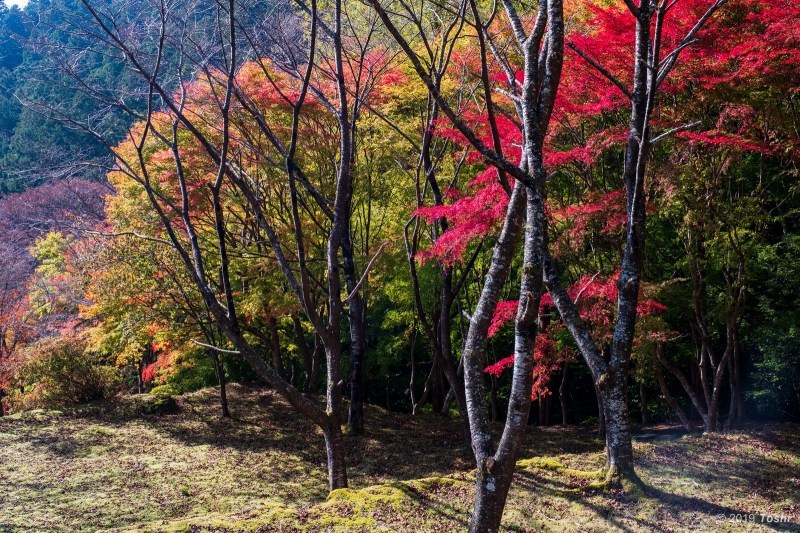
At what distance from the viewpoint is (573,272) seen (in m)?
11.8

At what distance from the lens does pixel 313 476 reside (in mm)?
9594

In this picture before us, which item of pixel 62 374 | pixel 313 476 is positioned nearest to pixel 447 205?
pixel 313 476

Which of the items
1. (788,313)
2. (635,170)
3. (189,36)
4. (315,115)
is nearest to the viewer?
(635,170)

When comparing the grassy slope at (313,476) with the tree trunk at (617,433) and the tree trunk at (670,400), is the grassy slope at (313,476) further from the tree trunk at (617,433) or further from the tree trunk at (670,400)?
the tree trunk at (670,400)

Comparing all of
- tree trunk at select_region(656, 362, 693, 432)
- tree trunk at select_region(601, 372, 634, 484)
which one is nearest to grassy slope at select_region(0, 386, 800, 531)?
tree trunk at select_region(601, 372, 634, 484)

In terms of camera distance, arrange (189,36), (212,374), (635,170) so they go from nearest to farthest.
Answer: (635,170) → (189,36) → (212,374)

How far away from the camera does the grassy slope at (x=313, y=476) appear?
529 cm

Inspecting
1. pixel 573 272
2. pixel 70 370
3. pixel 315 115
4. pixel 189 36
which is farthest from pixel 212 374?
pixel 189 36

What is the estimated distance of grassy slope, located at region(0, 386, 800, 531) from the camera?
5.29 meters

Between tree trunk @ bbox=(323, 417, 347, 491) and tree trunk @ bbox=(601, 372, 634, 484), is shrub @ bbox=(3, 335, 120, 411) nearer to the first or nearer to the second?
tree trunk @ bbox=(323, 417, 347, 491)

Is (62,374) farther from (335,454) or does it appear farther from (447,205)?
(335,454)

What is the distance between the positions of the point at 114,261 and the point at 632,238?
9.89m

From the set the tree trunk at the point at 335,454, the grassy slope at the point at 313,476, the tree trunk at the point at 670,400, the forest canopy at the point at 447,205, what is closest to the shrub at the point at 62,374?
the forest canopy at the point at 447,205

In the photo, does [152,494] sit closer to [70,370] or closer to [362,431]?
[362,431]
